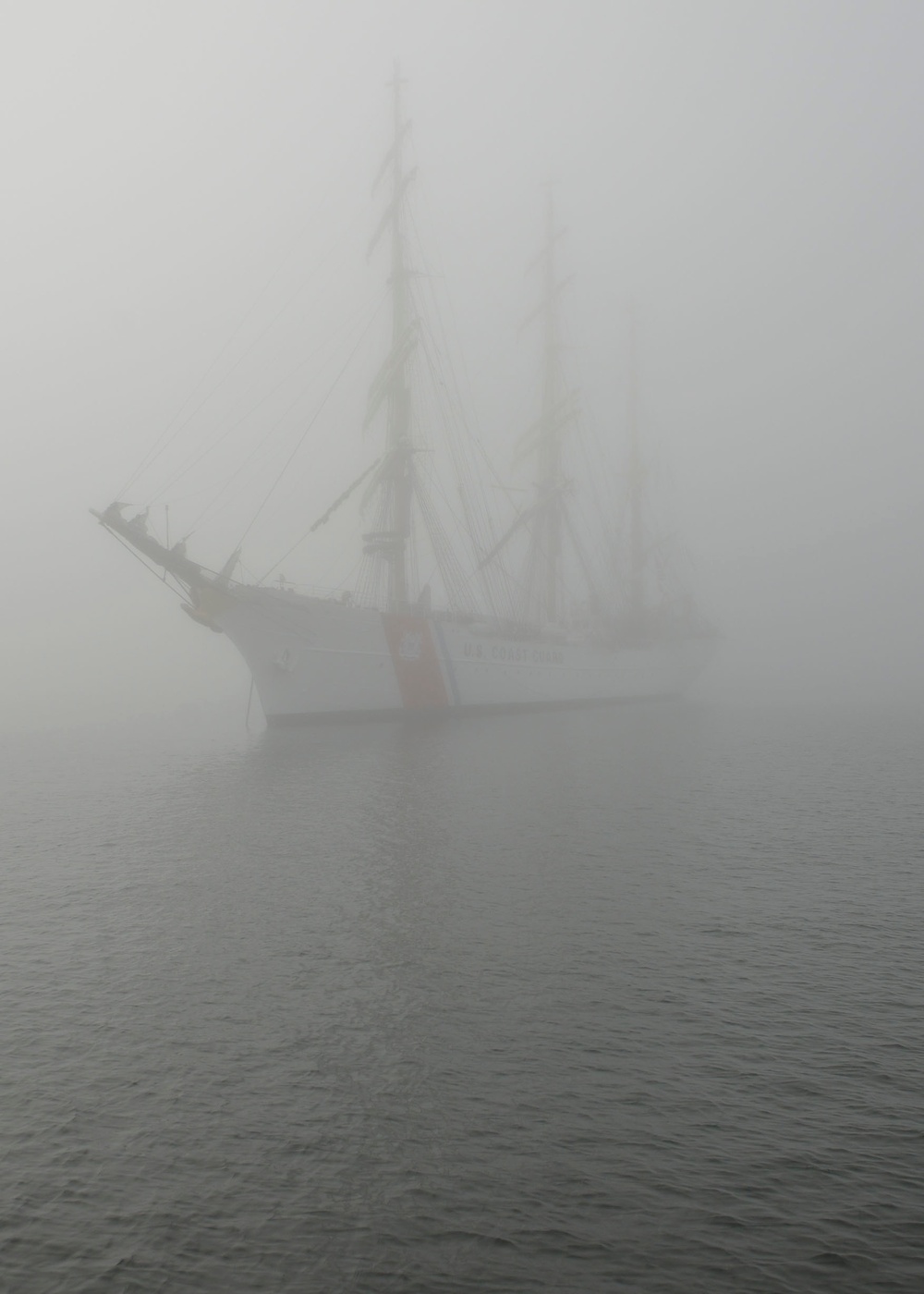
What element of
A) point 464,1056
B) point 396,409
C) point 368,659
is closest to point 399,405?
point 396,409

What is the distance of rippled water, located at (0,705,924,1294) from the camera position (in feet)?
24.5

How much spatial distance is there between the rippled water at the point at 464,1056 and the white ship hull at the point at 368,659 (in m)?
25.7

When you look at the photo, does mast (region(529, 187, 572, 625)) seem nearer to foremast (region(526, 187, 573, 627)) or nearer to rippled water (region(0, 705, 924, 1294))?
foremast (region(526, 187, 573, 627))

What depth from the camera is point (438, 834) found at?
23141mm

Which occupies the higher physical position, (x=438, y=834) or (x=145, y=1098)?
(x=438, y=834)

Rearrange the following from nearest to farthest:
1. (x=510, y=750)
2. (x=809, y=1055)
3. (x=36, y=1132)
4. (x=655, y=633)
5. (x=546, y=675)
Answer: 1. (x=36, y=1132)
2. (x=809, y=1055)
3. (x=510, y=750)
4. (x=546, y=675)
5. (x=655, y=633)

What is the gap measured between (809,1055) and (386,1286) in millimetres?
5995

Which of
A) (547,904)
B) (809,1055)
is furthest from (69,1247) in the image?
(547,904)

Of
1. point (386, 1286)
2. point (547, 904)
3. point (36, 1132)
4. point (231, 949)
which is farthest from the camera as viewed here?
point (547, 904)

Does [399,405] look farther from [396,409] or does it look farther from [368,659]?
[368,659]

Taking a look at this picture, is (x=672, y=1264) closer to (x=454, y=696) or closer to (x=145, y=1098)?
(x=145, y=1098)

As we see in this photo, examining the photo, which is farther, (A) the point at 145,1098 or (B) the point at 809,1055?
(B) the point at 809,1055

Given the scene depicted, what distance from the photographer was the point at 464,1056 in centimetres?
1083

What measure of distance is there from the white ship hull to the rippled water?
25.7 m
